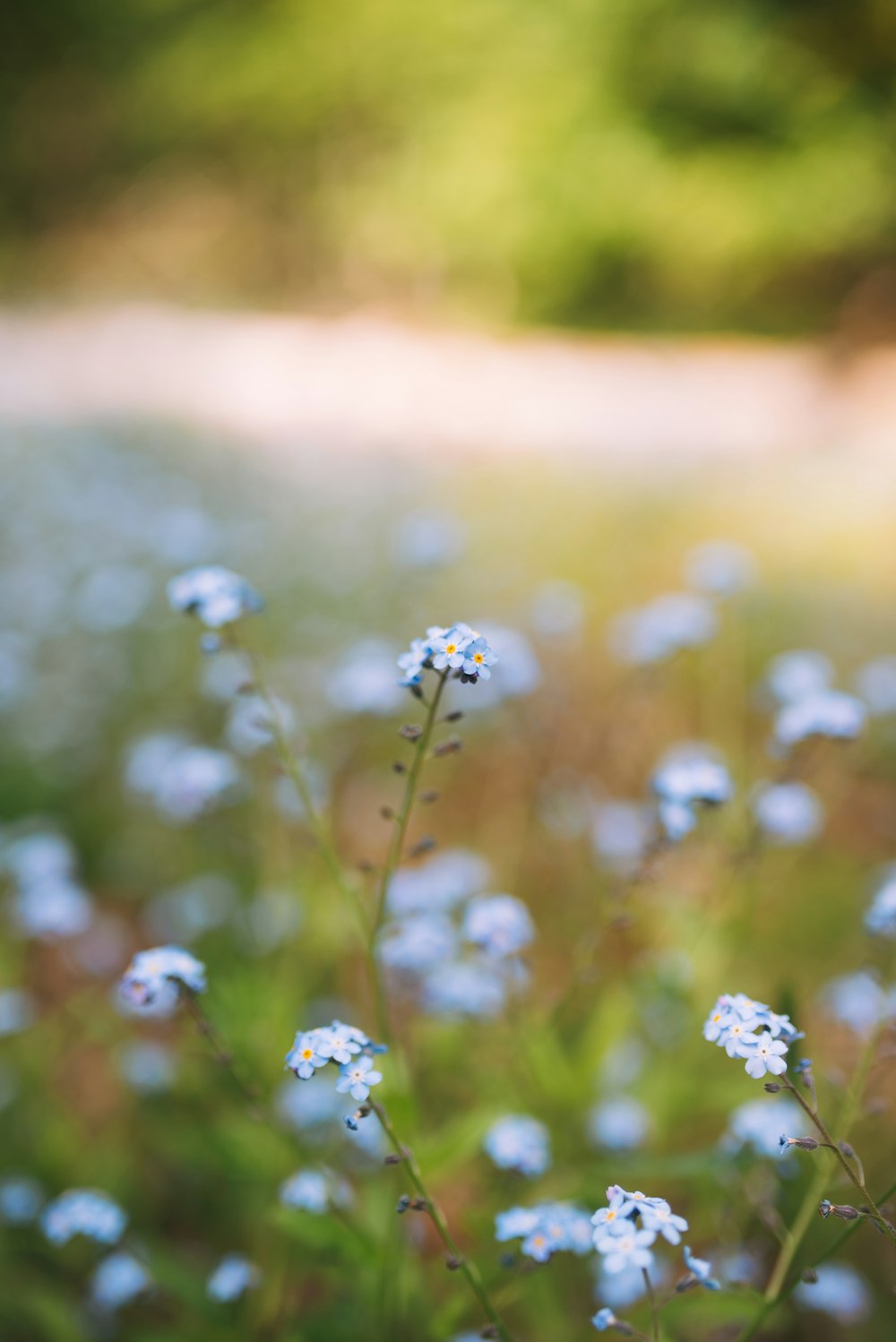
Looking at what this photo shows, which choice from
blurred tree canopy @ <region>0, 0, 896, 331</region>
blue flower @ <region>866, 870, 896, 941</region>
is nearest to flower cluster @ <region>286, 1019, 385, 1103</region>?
blue flower @ <region>866, 870, 896, 941</region>

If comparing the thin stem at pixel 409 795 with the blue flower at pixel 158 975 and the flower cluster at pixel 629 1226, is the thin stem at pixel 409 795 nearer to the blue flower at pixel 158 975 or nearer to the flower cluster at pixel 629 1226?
→ the blue flower at pixel 158 975

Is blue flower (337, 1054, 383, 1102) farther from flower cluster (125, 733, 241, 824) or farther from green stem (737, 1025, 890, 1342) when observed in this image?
flower cluster (125, 733, 241, 824)

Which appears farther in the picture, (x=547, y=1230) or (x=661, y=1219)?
(x=547, y=1230)

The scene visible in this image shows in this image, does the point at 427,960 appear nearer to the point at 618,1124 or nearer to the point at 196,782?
the point at 618,1124

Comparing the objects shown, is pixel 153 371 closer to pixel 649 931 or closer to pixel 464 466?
pixel 464 466

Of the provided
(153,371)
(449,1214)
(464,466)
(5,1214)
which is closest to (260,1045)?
(5,1214)

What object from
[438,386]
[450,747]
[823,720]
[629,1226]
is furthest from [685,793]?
[438,386]
